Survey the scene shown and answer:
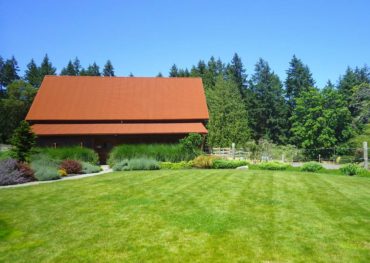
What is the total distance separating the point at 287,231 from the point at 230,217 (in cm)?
119

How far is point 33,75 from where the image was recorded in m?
69.2

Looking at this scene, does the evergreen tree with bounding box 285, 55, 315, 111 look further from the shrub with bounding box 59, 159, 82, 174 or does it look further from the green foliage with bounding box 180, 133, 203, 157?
the shrub with bounding box 59, 159, 82, 174

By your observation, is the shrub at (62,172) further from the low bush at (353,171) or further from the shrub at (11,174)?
the low bush at (353,171)

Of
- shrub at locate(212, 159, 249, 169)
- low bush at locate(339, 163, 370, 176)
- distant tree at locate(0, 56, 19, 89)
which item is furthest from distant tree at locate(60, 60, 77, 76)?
low bush at locate(339, 163, 370, 176)

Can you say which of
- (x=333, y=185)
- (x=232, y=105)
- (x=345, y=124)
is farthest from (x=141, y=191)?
(x=345, y=124)

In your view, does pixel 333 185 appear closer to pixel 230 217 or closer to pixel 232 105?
pixel 230 217

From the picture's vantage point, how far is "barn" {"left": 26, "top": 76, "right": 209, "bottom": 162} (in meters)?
25.3

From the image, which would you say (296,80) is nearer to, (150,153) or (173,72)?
(173,72)

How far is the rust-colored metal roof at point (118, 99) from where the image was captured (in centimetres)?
2677

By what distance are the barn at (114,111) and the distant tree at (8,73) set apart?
46.8 metres

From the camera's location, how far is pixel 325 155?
37.5 m

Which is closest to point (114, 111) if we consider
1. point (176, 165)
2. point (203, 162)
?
point (176, 165)

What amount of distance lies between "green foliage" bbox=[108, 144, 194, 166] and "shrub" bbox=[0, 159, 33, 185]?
6908 mm

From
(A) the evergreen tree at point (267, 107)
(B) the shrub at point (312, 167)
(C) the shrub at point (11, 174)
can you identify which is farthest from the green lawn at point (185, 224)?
(A) the evergreen tree at point (267, 107)
